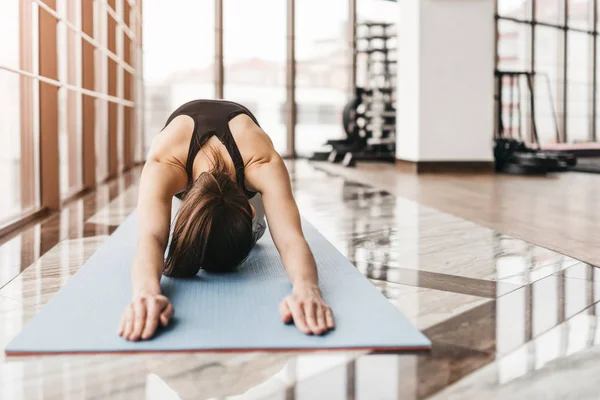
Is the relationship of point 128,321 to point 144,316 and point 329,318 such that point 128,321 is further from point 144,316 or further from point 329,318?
point 329,318

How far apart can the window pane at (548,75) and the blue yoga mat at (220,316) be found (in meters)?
9.76

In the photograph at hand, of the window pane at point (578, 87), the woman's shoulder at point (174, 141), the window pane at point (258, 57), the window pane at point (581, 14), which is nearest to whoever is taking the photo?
the woman's shoulder at point (174, 141)

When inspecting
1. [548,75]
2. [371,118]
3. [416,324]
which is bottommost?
[416,324]

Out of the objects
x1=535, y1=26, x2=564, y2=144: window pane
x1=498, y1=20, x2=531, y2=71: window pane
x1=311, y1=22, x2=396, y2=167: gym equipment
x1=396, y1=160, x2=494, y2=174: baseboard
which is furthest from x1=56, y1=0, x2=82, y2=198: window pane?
x1=535, y1=26, x2=564, y2=144: window pane

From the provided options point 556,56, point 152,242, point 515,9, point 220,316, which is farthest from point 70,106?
point 556,56

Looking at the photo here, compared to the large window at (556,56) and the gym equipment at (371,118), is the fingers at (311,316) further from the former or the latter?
the large window at (556,56)

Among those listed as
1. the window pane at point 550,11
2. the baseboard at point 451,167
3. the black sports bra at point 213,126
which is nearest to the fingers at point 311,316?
the black sports bra at point 213,126

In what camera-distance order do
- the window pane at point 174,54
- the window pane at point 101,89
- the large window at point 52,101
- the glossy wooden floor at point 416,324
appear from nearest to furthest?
the glossy wooden floor at point 416,324, the large window at point 52,101, the window pane at point 101,89, the window pane at point 174,54

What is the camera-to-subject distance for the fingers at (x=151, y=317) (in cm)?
152

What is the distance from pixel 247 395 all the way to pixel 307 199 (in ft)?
11.6

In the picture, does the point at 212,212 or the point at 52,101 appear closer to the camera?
the point at 212,212

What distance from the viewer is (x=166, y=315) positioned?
1.61 metres

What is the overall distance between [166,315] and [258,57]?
915 cm

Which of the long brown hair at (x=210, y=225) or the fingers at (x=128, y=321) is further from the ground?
the long brown hair at (x=210, y=225)
